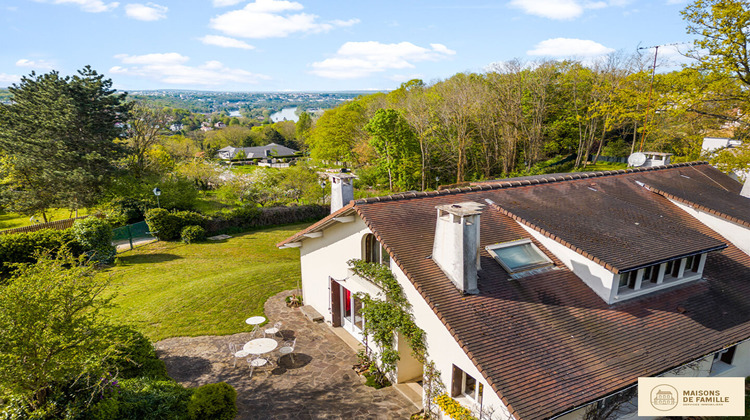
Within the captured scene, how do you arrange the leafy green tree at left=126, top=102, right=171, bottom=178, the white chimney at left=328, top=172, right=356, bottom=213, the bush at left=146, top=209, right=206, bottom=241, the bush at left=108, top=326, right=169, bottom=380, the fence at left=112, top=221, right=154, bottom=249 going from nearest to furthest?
the bush at left=108, top=326, right=169, bottom=380
the white chimney at left=328, top=172, right=356, bottom=213
the fence at left=112, top=221, right=154, bottom=249
the bush at left=146, top=209, right=206, bottom=241
the leafy green tree at left=126, top=102, right=171, bottom=178

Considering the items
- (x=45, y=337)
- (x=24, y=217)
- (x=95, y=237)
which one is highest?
(x=45, y=337)

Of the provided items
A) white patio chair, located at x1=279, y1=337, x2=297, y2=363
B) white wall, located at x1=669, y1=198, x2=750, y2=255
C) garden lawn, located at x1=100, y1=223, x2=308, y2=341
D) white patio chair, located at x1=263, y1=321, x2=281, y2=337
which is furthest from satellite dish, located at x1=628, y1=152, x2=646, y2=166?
white patio chair, located at x1=263, y1=321, x2=281, y2=337

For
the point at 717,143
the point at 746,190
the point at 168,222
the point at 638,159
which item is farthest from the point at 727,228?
the point at 168,222

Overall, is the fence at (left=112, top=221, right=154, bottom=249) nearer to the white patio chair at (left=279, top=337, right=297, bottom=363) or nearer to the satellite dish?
the white patio chair at (left=279, top=337, right=297, bottom=363)

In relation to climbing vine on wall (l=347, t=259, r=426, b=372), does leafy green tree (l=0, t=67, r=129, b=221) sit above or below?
above

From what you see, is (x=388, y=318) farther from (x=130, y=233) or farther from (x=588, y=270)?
(x=130, y=233)

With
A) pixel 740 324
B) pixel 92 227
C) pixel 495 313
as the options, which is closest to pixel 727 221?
pixel 740 324
